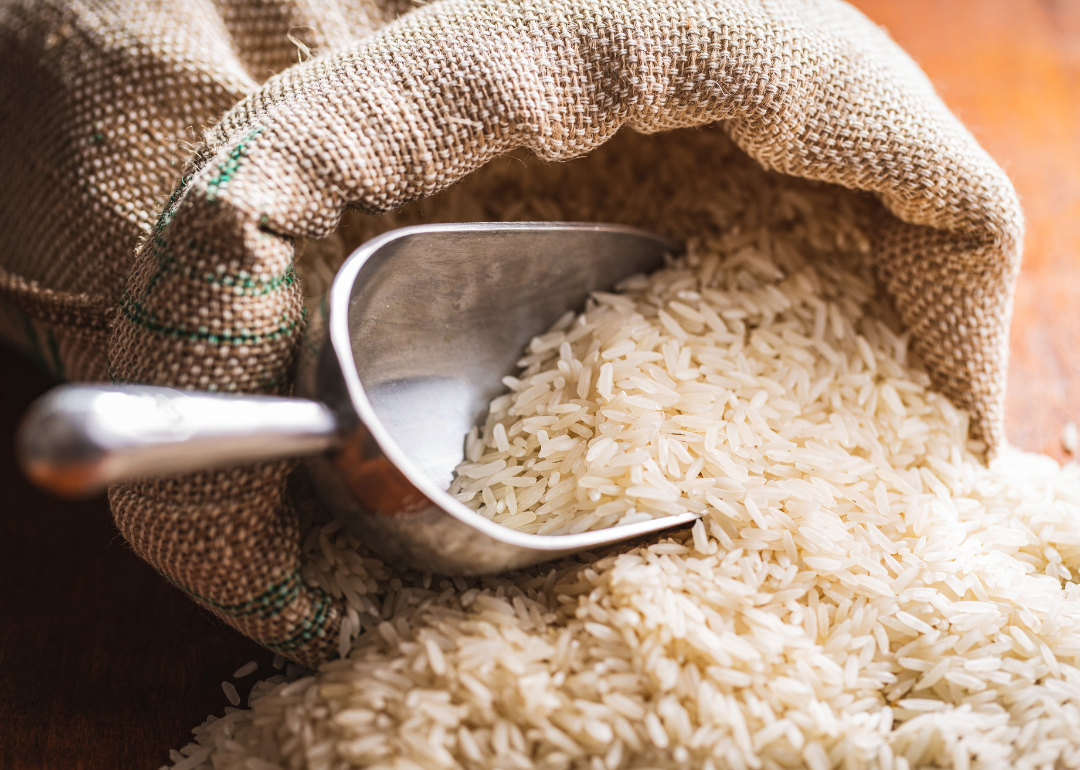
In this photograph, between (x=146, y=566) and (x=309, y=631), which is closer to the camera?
(x=309, y=631)

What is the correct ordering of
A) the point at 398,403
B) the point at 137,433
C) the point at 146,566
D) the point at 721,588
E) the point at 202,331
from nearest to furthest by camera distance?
1. the point at 137,433
2. the point at 202,331
3. the point at 721,588
4. the point at 398,403
5. the point at 146,566

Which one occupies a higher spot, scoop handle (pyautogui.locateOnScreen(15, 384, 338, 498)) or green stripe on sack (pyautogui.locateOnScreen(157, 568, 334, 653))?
scoop handle (pyautogui.locateOnScreen(15, 384, 338, 498))

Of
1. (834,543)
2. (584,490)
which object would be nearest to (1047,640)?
(834,543)

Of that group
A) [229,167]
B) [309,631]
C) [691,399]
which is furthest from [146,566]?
[691,399]

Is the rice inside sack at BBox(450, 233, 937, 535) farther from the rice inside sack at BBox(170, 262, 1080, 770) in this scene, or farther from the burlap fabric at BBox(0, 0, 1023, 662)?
the burlap fabric at BBox(0, 0, 1023, 662)

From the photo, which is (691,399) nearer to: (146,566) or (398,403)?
(398,403)

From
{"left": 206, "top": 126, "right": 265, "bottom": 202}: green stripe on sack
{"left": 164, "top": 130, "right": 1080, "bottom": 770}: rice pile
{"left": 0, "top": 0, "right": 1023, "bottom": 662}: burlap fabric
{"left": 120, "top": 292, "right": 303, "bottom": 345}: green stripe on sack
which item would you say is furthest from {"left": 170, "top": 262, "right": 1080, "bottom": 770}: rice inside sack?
Answer: {"left": 206, "top": 126, "right": 265, "bottom": 202}: green stripe on sack
